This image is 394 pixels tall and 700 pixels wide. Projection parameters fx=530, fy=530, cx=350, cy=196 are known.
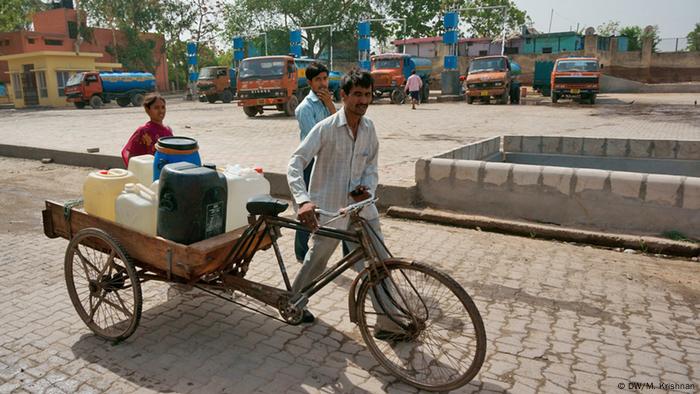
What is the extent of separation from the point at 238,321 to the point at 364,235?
1322 millimetres

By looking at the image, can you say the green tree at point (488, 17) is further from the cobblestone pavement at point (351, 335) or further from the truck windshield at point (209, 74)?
the cobblestone pavement at point (351, 335)

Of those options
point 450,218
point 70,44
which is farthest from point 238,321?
point 70,44

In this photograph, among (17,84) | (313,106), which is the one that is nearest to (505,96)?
(313,106)

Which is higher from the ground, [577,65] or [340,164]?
[577,65]

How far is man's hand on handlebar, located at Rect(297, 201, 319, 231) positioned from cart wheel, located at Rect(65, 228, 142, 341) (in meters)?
1.07

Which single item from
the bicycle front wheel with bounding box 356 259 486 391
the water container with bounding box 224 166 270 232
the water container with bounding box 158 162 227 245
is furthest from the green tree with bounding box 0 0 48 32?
the bicycle front wheel with bounding box 356 259 486 391

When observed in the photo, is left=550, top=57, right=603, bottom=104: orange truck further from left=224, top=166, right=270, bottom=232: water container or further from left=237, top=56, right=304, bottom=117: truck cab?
left=224, top=166, right=270, bottom=232: water container

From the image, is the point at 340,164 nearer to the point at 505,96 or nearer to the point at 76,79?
the point at 505,96

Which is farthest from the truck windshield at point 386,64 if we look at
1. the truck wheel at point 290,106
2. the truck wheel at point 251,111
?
the truck wheel at point 251,111

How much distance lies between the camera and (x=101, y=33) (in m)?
42.9

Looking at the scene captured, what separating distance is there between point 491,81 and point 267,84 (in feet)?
32.6

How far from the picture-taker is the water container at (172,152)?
3.36 m

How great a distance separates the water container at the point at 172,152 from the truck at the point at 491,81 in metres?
21.2

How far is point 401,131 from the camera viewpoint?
13812 mm
